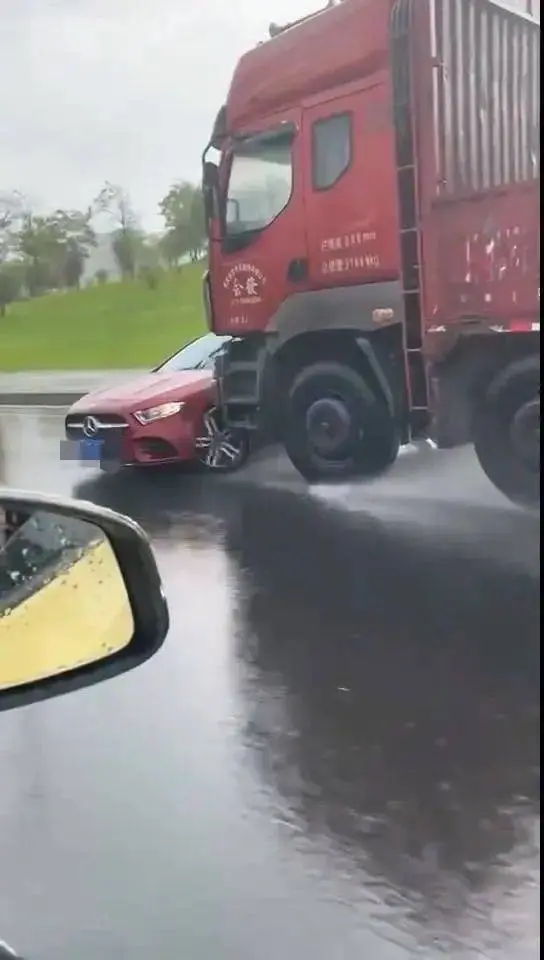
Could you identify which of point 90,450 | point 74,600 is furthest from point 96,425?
point 74,600

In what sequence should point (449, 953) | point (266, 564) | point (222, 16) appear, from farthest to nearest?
point (266, 564) < point (222, 16) < point (449, 953)

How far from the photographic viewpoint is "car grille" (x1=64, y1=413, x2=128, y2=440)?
71.1 inches

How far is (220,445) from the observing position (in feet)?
5.94

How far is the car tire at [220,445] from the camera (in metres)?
1.80

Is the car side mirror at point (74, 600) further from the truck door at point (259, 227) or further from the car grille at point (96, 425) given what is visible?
the truck door at point (259, 227)

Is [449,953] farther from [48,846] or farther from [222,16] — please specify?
[222,16]

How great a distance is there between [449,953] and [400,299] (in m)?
1.01

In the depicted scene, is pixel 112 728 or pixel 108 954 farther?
pixel 112 728

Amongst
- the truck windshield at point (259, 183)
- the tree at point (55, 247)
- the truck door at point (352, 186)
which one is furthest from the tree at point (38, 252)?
the truck door at point (352, 186)

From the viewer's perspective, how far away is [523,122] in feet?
5.21

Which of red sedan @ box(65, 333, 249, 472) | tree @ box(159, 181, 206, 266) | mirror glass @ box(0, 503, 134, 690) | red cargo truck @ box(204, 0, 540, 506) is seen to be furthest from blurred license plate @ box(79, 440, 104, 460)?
mirror glass @ box(0, 503, 134, 690)

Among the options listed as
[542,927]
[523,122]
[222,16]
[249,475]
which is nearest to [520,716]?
[542,927]

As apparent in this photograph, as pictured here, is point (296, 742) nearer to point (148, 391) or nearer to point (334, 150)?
point (148, 391)

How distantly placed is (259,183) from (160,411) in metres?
0.44
